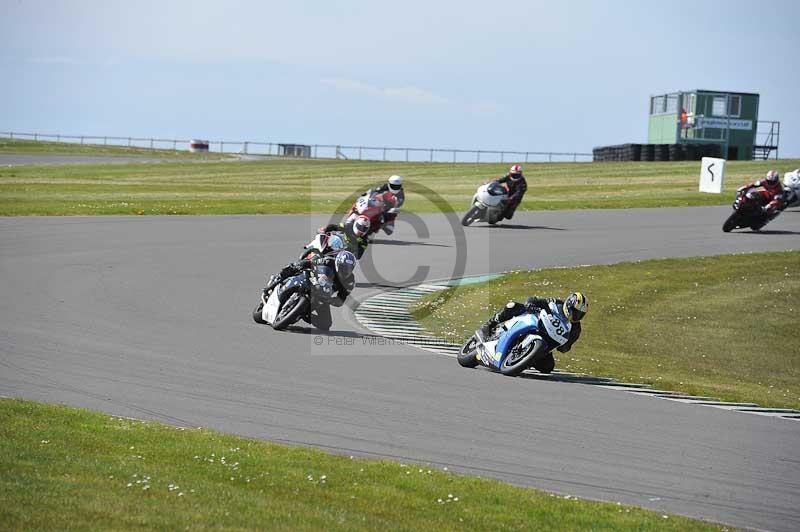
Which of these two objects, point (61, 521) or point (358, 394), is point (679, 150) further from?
point (61, 521)

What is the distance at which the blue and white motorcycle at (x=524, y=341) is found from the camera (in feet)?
46.1

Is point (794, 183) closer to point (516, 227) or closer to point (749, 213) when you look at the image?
point (749, 213)

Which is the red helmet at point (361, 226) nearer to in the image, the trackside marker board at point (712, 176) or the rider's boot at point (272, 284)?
the rider's boot at point (272, 284)

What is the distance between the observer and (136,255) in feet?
79.7

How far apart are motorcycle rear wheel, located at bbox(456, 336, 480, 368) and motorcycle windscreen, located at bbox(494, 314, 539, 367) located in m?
0.40

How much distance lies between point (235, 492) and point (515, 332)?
6403 millimetres

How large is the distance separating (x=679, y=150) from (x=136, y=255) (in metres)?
52.4

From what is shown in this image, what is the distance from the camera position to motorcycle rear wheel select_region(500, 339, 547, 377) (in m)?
14.0

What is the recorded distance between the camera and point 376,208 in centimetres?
2583

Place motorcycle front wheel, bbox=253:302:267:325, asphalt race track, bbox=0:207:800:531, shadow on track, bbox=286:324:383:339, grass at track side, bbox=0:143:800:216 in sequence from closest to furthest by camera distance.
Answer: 1. asphalt race track, bbox=0:207:800:531
2. shadow on track, bbox=286:324:383:339
3. motorcycle front wheel, bbox=253:302:267:325
4. grass at track side, bbox=0:143:800:216

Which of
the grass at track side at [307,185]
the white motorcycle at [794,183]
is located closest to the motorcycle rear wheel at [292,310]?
the grass at track side at [307,185]

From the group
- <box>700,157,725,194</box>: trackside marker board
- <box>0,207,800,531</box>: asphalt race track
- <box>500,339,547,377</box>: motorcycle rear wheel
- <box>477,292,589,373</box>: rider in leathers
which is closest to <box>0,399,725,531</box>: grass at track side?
<box>0,207,800,531</box>: asphalt race track

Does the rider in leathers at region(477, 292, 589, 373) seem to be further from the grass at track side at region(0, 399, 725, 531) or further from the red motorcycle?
the red motorcycle

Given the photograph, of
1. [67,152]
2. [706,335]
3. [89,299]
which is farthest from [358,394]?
[67,152]
